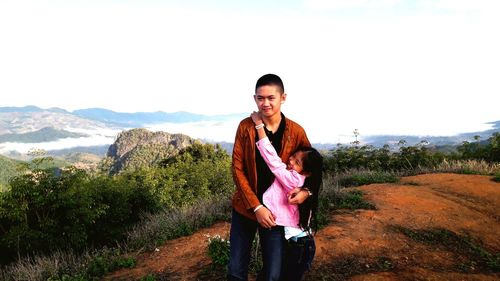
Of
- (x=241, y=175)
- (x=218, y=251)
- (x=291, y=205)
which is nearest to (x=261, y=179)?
(x=241, y=175)

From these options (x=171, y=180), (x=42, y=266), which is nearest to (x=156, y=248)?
(x=42, y=266)

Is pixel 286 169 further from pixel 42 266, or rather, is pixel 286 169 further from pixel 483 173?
pixel 483 173

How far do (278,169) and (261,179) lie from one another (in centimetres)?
25

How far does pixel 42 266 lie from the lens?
7.00m

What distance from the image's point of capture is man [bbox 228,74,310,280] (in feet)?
10.6

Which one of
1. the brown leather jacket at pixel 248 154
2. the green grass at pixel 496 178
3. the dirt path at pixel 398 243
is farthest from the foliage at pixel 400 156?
the brown leather jacket at pixel 248 154

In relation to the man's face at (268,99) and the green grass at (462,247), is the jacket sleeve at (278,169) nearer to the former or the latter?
the man's face at (268,99)

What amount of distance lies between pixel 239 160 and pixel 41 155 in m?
14.3

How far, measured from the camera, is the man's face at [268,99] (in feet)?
10.7

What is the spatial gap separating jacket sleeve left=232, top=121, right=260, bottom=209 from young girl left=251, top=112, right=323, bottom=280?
0.40 feet

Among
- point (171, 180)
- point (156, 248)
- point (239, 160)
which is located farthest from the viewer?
point (171, 180)

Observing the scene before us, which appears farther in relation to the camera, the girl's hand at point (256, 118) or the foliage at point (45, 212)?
the foliage at point (45, 212)

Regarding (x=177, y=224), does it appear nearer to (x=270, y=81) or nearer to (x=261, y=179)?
(x=261, y=179)

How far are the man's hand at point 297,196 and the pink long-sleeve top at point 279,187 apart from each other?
38mm
